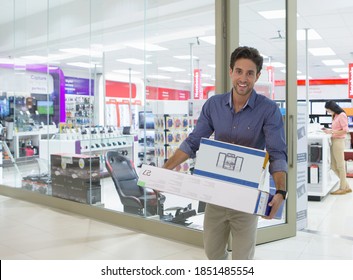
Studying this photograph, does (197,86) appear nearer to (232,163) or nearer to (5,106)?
(5,106)

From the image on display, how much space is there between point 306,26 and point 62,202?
659 cm

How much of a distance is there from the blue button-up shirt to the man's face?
9 cm

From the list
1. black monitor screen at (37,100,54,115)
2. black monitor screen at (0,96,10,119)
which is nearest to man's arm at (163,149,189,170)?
black monitor screen at (37,100,54,115)

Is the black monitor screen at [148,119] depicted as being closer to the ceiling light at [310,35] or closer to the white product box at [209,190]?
the white product box at [209,190]

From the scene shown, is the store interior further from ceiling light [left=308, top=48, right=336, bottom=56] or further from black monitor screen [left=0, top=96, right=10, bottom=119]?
ceiling light [left=308, top=48, right=336, bottom=56]

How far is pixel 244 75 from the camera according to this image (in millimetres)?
2037

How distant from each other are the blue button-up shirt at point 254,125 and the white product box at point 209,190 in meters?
0.26

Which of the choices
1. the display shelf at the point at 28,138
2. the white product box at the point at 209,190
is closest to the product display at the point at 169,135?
the display shelf at the point at 28,138

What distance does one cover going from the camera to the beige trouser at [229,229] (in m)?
2.19

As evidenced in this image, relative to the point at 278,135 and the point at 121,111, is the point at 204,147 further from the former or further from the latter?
the point at 121,111

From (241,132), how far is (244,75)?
11.1 inches

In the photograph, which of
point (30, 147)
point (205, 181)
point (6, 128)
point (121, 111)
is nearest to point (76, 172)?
point (121, 111)

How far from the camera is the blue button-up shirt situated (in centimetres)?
207

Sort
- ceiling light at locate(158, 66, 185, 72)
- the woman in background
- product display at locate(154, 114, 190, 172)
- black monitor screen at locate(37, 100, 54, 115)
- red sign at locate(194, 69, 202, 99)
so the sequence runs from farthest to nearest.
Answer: ceiling light at locate(158, 66, 185, 72), red sign at locate(194, 69, 202, 99), the woman in background, black monitor screen at locate(37, 100, 54, 115), product display at locate(154, 114, 190, 172)
